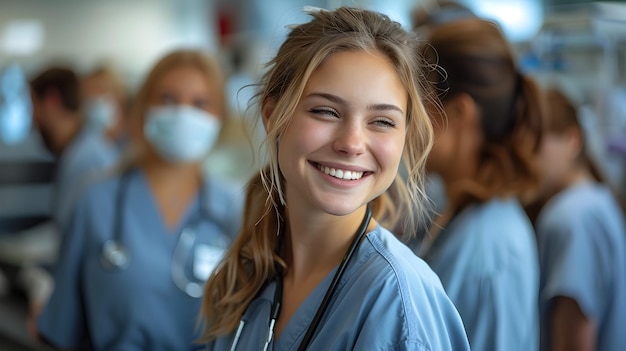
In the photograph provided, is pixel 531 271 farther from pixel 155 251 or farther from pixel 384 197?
pixel 155 251

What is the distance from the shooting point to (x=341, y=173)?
0.85m

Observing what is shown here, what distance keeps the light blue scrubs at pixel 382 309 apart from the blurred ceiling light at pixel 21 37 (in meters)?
3.93

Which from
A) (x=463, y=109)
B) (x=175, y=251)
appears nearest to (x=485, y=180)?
(x=463, y=109)

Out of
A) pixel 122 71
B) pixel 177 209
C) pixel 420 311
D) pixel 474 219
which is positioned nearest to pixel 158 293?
pixel 177 209

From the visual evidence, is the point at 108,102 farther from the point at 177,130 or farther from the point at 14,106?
the point at 177,130

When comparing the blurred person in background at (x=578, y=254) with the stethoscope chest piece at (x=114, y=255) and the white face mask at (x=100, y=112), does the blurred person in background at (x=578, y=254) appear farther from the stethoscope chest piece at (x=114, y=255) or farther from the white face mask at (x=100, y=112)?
the white face mask at (x=100, y=112)

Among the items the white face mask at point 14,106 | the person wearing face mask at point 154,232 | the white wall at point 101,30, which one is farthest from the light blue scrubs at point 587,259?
the white face mask at point 14,106

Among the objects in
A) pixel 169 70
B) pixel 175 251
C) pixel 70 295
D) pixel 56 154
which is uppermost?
pixel 169 70

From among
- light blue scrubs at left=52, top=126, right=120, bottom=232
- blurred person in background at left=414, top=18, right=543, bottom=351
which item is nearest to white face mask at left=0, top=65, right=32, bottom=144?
light blue scrubs at left=52, top=126, right=120, bottom=232

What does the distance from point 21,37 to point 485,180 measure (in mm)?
3724

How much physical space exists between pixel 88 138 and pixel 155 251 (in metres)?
1.63

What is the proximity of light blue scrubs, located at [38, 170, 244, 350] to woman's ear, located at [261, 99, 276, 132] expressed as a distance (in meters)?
0.81

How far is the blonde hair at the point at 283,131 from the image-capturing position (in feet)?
2.82

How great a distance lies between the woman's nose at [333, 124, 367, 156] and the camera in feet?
2.70
